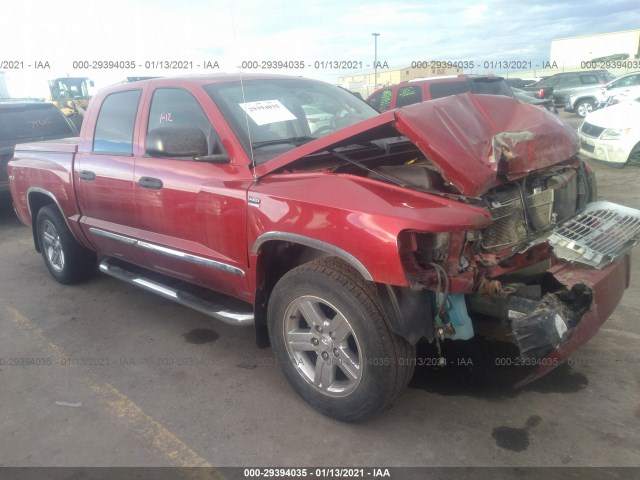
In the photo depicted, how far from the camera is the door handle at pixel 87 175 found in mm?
4172

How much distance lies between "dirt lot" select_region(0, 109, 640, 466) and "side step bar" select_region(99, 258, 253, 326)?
16.3 inches

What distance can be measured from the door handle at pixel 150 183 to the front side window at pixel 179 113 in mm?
408

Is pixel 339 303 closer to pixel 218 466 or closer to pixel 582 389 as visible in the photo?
pixel 218 466

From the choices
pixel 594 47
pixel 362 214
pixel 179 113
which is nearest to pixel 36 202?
pixel 179 113

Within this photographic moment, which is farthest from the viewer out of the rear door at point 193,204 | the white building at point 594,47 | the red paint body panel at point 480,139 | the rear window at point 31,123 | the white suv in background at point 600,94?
the white building at point 594,47

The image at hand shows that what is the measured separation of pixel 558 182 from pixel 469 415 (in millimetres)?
1401

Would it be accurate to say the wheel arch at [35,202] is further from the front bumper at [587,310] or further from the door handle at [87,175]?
the front bumper at [587,310]

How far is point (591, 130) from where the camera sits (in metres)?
9.23

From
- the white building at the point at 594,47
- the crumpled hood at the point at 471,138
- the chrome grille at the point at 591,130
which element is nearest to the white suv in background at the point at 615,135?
the chrome grille at the point at 591,130

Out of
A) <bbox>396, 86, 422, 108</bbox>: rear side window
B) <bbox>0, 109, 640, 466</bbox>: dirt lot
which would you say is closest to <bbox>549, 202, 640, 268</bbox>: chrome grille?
<bbox>0, 109, 640, 466</bbox>: dirt lot

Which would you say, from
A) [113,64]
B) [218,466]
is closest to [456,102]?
[218,466]

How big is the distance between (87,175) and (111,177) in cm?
45

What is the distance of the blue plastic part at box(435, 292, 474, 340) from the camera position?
253cm

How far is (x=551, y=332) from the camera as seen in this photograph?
7.50 ft
